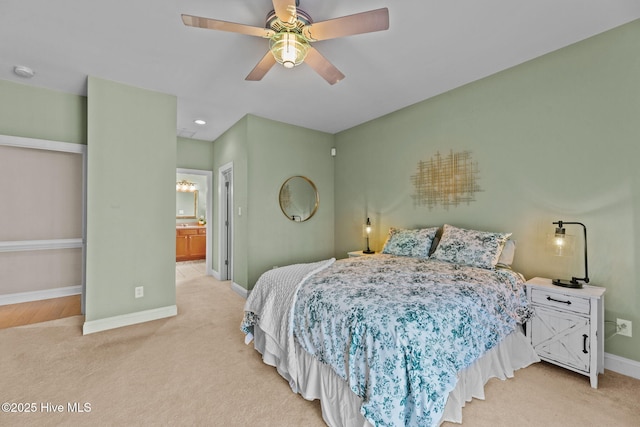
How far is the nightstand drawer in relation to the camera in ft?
6.52

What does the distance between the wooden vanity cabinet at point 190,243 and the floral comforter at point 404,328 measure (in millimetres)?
5567

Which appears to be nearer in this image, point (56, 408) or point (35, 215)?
point (56, 408)

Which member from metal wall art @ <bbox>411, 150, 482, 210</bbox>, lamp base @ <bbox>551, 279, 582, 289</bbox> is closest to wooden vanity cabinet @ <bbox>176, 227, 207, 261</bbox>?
metal wall art @ <bbox>411, 150, 482, 210</bbox>

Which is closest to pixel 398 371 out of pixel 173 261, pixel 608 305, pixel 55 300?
pixel 608 305

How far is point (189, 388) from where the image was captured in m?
1.95

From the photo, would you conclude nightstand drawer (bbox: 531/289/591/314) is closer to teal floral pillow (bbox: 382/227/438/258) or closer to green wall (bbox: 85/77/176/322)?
teal floral pillow (bbox: 382/227/438/258)

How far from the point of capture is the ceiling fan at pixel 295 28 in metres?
1.64

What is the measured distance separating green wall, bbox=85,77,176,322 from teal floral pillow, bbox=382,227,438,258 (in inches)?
107

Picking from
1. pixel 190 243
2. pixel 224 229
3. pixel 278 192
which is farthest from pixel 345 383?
pixel 190 243

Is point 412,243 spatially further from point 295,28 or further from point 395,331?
point 295,28

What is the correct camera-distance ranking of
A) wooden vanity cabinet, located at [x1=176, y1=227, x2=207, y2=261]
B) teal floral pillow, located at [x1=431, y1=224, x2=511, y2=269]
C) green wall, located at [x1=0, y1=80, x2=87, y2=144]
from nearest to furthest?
teal floral pillow, located at [x1=431, y1=224, x2=511, y2=269]
green wall, located at [x1=0, y1=80, x2=87, y2=144]
wooden vanity cabinet, located at [x1=176, y1=227, x2=207, y2=261]

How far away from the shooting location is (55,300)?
3766mm

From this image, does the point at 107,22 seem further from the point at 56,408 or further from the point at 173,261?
the point at 56,408

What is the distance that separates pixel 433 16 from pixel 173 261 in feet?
11.8
